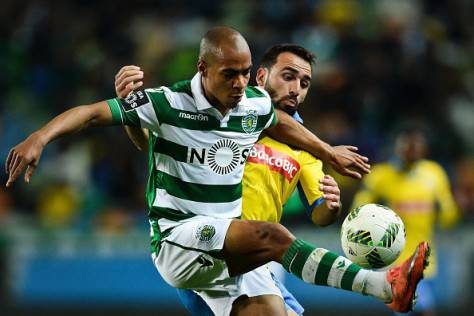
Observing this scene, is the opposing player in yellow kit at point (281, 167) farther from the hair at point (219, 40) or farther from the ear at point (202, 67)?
the hair at point (219, 40)

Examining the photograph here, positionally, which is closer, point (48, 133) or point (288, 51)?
point (48, 133)

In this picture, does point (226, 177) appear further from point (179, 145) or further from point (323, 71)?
point (323, 71)

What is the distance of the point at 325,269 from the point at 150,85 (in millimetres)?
8014

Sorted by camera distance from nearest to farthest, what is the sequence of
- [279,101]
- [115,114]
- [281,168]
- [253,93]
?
[115,114], [253,93], [281,168], [279,101]

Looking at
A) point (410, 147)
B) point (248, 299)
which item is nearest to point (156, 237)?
point (248, 299)

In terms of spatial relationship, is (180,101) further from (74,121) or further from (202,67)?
(74,121)

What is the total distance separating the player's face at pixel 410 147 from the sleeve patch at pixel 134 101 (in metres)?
4.78

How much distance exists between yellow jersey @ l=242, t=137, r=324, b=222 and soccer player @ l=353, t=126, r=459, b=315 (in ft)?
11.2

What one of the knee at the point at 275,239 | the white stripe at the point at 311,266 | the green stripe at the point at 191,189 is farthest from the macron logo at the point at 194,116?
the white stripe at the point at 311,266

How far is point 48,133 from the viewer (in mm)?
4535

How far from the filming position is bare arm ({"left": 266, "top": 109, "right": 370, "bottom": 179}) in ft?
18.3

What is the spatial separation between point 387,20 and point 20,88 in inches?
210

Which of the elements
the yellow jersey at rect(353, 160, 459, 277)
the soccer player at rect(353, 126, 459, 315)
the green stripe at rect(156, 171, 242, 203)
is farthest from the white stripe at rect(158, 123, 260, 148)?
the yellow jersey at rect(353, 160, 459, 277)

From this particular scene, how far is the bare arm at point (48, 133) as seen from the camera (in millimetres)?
4438
